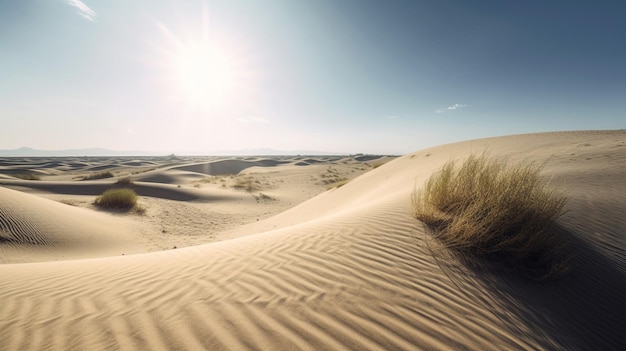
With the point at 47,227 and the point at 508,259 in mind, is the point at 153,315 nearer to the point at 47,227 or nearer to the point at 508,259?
the point at 508,259

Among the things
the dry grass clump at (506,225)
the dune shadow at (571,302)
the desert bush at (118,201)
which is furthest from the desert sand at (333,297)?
the desert bush at (118,201)

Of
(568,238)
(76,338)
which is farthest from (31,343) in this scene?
(568,238)

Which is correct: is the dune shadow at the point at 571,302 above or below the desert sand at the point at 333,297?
below

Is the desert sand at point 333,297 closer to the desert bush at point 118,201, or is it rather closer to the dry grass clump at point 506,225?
the dry grass clump at point 506,225

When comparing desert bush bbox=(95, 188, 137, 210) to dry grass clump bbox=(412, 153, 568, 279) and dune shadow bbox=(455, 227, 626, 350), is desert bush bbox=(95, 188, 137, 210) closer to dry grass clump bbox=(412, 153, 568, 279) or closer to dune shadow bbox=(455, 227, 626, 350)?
dry grass clump bbox=(412, 153, 568, 279)

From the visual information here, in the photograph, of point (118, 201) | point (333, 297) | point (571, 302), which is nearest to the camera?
point (333, 297)

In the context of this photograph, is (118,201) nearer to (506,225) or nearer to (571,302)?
(506,225)

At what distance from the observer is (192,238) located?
844cm

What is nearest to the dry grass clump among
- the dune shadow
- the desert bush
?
the dune shadow

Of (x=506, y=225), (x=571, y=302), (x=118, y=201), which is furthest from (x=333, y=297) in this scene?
(x=118, y=201)

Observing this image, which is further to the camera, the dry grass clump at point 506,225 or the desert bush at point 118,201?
the desert bush at point 118,201

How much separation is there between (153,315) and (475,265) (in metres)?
3.27

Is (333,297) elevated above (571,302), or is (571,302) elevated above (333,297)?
(333,297)

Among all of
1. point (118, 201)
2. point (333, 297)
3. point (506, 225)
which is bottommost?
point (118, 201)
